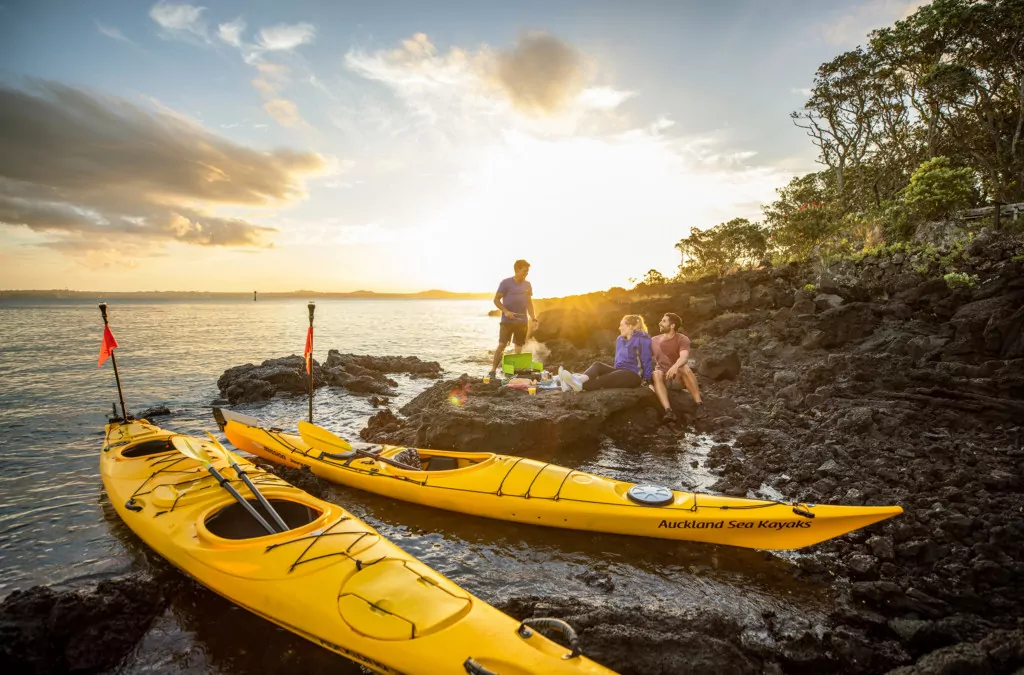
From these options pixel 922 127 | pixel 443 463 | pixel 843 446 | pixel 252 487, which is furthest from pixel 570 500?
pixel 922 127

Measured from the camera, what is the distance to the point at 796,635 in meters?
3.61

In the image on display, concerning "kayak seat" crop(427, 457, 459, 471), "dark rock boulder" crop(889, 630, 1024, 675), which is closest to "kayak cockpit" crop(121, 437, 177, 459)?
"kayak seat" crop(427, 457, 459, 471)

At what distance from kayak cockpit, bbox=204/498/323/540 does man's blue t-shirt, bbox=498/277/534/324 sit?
656 centimetres

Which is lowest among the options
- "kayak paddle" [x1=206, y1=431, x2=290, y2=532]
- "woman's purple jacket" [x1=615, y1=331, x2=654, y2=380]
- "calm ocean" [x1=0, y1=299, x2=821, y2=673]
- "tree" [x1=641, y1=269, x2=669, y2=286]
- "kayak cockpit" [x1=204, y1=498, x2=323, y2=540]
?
"calm ocean" [x1=0, y1=299, x2=821, y2=673]

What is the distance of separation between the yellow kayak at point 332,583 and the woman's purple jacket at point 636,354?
22.3 feet

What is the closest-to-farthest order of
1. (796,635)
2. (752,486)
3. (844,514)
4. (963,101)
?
(796,635) → (844,514) → (752,486) → (963,101)

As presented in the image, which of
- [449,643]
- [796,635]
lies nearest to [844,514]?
[796,635]

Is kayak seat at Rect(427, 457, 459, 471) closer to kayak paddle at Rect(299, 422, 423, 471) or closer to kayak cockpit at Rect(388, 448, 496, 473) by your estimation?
kayak cockpit at Rect(388, 448, 496, 473)

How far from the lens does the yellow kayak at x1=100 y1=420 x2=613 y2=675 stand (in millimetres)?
2861

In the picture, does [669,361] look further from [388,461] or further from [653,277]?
[653,277]

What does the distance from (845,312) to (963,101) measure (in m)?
18.7

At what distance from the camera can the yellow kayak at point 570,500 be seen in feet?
15.1

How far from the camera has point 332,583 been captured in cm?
362

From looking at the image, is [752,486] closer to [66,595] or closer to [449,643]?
[449,643]
